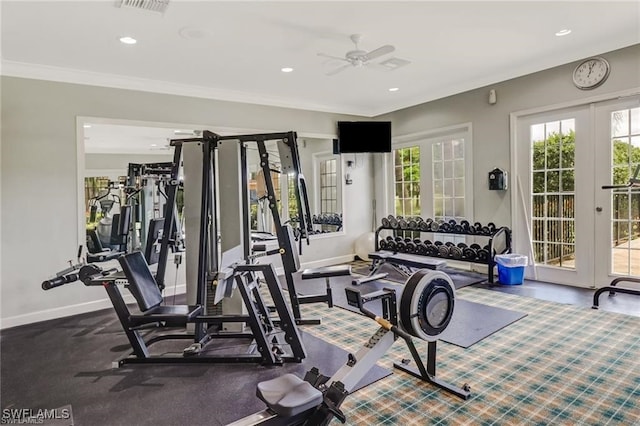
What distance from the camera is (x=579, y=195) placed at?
14.8ft

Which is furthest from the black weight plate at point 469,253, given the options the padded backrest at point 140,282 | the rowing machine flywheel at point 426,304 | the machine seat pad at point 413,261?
the padded backrest at point 140,282

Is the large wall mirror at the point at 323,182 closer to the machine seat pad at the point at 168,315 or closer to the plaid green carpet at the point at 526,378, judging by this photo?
the plaid green carpet at the point at 526,378

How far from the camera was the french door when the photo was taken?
4.18 m

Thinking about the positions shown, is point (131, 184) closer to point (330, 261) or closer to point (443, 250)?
point (330, 261)

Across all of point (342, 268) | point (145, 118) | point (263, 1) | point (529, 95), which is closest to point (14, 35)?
point (145, 118)

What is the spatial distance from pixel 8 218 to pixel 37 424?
2582 millimetres

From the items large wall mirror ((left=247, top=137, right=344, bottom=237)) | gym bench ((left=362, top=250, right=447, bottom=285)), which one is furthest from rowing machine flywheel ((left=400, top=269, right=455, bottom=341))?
large wall mirror ((left=247, top=137, right=344, bottom=237))

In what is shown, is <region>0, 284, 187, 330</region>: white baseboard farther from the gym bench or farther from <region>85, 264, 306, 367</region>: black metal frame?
the gym bench

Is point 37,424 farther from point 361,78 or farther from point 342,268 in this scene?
point 361,78

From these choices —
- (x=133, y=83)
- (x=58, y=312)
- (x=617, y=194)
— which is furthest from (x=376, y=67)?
(x=58, y=312)

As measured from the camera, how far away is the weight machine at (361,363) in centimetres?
170

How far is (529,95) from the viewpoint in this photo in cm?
484

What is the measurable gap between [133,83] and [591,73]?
5309 mm

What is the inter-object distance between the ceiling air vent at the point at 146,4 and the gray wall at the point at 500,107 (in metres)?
4.28
